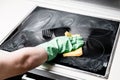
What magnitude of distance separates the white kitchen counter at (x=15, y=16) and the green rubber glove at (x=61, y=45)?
164 mm

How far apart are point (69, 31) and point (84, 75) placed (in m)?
0.31

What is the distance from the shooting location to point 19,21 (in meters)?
1.12

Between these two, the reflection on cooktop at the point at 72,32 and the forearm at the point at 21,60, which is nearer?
the forearm at the point at 21,60

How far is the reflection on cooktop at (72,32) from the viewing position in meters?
0.86

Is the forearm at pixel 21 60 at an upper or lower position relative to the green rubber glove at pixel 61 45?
lower

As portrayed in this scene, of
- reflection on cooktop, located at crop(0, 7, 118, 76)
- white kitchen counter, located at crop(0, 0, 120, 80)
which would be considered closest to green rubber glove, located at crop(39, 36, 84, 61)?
reflection on cooktop, located at crop(0, 7, 118, 76)

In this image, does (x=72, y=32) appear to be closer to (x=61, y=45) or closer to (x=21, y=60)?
(x=61, y=45)

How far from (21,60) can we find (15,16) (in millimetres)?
454

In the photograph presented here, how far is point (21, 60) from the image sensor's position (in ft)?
2.55

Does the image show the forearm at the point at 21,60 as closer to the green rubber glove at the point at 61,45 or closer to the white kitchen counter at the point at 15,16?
the green rubber glove at the point at 61,45

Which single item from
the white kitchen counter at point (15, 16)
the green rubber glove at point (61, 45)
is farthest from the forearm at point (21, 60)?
the white kitchen counter at point (15, 16)

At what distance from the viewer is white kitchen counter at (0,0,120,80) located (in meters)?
0.84

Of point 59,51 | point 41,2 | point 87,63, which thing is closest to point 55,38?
point 59,51

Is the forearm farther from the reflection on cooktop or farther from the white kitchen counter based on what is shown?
the white kitchen counter
